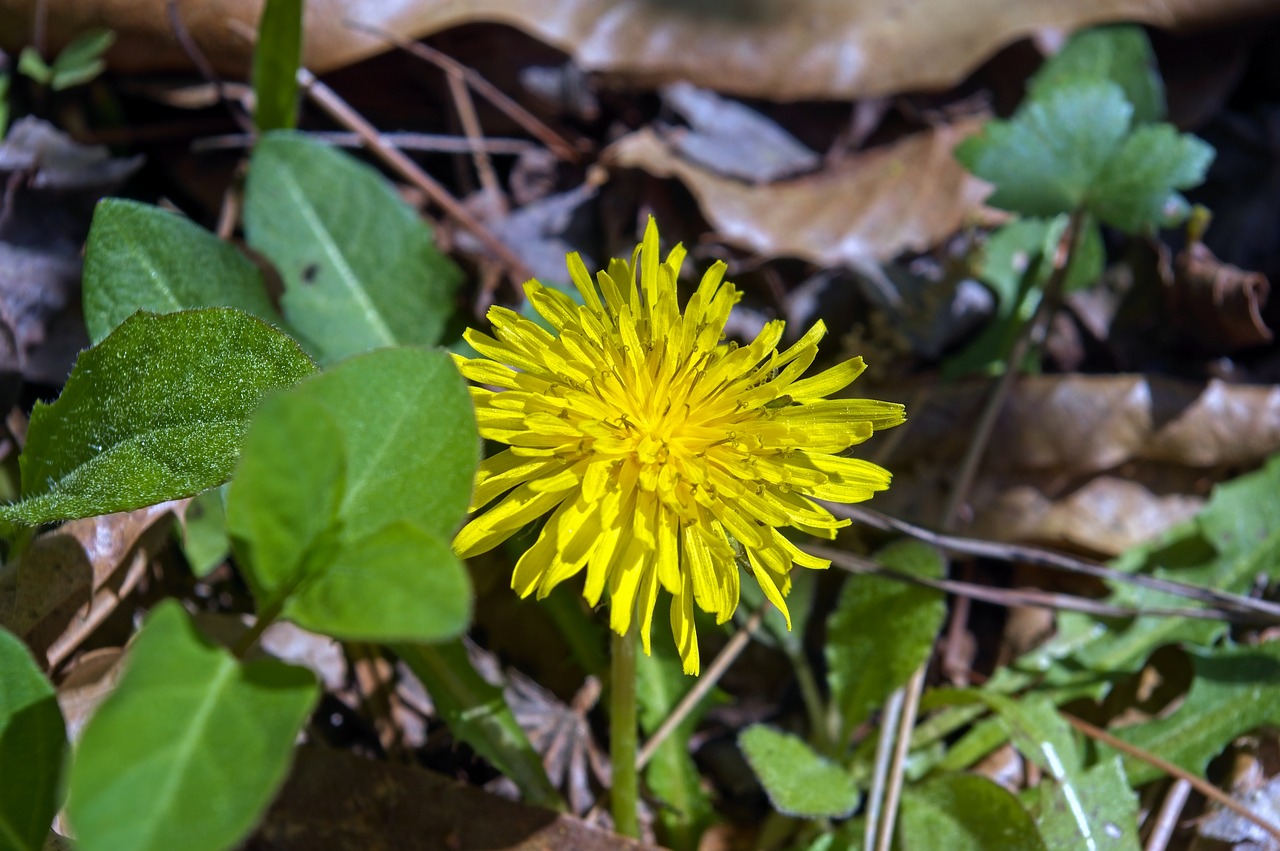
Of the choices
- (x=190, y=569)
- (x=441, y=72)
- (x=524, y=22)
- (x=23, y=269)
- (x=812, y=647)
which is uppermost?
(x=524, y=22)

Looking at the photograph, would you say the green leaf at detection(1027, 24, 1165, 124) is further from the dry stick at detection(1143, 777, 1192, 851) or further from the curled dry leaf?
the curled dry leaf

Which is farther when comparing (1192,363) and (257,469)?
(1192,363)

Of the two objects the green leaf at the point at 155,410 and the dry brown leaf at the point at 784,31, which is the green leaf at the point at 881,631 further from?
the dry brown leaf at the point at 784,31

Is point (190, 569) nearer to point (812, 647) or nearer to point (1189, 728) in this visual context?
point (812, 647)

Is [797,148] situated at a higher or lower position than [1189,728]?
higher

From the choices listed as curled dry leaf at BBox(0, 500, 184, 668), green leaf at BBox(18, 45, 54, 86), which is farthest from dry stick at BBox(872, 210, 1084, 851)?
green leaf at BBox(18, 45, 54, 86)

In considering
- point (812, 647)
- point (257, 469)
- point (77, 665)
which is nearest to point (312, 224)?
point (77, 665)
